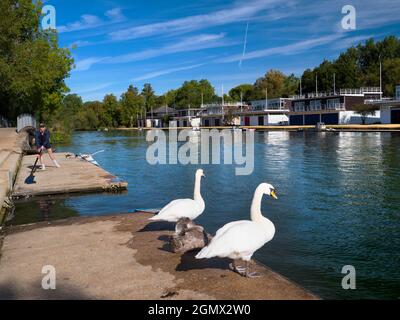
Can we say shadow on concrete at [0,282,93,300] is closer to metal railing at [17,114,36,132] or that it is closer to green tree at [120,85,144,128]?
metal railing at [17,114,36,132]

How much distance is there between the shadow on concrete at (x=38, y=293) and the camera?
631 centimetres

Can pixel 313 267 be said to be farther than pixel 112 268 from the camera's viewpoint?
Yes

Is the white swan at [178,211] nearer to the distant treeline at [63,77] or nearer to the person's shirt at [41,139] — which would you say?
the person's shirt at [41,139]

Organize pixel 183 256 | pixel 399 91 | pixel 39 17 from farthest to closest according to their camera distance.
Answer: pixel 399 91
pixel 39 17
pixel 183 256

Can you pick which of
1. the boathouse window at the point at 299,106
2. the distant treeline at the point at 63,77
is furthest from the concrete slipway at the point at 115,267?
the boathouse window at the point at 299,106

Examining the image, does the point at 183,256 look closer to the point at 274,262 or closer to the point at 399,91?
the point at 274,262

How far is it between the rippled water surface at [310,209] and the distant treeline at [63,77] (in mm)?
13897

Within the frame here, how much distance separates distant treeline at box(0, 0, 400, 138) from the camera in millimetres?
34688

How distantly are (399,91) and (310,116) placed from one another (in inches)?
960

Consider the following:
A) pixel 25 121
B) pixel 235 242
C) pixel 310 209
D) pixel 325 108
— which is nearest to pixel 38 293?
pixel 235 242

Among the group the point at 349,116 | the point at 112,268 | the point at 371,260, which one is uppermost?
the point at 349,116

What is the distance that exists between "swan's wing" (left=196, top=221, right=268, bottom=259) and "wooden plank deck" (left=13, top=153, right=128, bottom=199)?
11.8 m

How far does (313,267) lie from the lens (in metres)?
9.82
